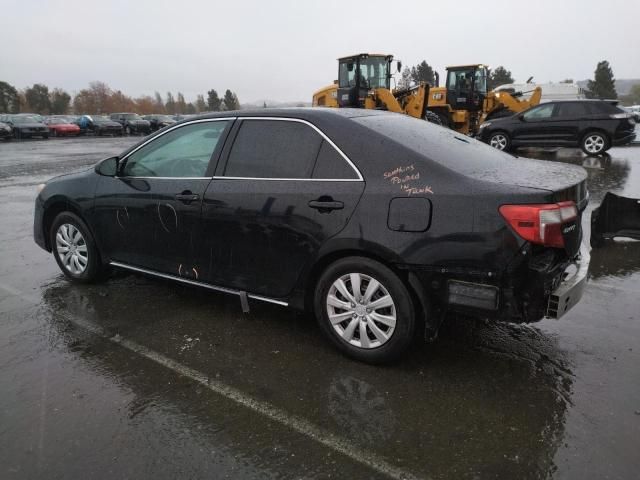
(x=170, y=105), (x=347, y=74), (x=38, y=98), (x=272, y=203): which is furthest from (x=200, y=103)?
(x=272, y=203)

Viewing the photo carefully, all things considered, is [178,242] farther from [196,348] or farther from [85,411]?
[85,411]

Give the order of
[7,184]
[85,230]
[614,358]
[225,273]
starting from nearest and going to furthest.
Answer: [614,358], [225,273], [85,230], [7,184]

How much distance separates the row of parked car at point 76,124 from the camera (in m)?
32.2

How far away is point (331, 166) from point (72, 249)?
295 centimetres

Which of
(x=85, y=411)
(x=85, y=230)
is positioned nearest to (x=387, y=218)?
(x=85, y=411)

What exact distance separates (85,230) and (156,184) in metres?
1.09

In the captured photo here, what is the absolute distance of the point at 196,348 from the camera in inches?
143

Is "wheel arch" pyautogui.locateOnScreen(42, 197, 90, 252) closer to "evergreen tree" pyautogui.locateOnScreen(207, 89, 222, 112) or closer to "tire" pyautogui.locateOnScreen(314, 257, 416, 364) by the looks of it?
"tire" pyautogui.locateOnScreen(314, 257, 416, 364)

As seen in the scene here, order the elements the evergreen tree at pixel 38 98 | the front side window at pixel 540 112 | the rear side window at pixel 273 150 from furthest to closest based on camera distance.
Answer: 1. the evergreen tree at pixel 38 98
2. the front side window at pixel 540 112
3. the rear side window at pixel 273 150

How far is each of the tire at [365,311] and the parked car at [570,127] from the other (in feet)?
38.1

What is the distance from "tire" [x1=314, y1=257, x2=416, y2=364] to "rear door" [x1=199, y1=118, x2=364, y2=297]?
246 mm

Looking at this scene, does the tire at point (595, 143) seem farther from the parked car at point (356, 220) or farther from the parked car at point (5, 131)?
the parked car at point (5, 131)

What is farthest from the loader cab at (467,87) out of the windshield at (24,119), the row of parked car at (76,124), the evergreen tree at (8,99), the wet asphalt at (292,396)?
the evergreen tree at (8,99)

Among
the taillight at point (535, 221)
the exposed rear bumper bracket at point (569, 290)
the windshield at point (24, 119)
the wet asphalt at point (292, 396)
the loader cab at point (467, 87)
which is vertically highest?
the loader cab at point (467, 87)
